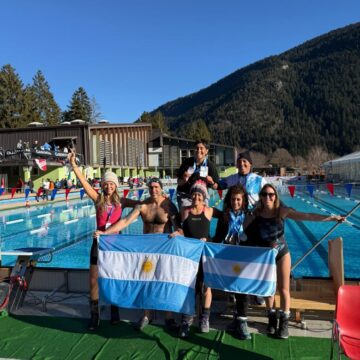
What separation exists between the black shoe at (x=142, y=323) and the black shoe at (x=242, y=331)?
106cm

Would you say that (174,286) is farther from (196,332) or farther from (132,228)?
(132,228)

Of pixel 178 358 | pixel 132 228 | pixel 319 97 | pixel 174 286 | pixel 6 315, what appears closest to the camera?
pixel 178 358

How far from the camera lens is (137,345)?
3.89m

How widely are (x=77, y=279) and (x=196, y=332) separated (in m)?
2.14

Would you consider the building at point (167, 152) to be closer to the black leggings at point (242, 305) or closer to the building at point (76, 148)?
the building at point (76, 148)

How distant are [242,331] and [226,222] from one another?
119 centimetres

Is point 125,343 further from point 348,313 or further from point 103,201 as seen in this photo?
point 348,313

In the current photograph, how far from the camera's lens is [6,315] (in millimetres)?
4684

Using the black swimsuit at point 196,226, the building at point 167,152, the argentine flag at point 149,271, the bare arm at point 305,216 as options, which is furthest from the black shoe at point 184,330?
the building at point 167,152

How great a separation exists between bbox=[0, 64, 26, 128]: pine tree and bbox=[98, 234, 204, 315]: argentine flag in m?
55.4

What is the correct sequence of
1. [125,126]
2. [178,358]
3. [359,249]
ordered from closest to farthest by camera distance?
[178,358] → [359,249] → [125,126]

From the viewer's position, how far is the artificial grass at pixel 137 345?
3.68 m

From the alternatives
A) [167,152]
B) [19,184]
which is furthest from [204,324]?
[167,152]

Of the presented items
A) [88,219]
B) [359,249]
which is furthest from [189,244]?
[88,219]
